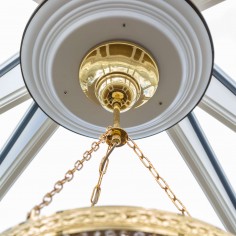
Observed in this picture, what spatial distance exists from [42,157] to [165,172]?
1523 mm

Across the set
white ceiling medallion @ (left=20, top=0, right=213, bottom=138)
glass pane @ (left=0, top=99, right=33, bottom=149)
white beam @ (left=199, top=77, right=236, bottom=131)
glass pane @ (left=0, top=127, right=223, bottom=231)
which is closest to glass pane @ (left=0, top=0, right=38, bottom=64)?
glass pane @ (left=0, top=99, right=33, bottom=149)

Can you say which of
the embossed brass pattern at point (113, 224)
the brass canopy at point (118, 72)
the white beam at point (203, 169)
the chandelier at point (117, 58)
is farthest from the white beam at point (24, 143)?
the embossed brass pattern at point (113, 224)

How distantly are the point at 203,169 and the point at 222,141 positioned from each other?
0.49m

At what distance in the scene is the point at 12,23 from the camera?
4.21 metres

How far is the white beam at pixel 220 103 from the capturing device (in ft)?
13.1

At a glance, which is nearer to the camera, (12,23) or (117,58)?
(117,58)

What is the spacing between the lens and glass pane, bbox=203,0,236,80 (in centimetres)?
391

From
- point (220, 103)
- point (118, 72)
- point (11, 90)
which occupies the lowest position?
point (118, 72)

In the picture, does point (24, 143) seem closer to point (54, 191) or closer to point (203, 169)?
point (203, 169)

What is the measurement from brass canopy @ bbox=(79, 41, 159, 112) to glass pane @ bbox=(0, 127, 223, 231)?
2.39 meters

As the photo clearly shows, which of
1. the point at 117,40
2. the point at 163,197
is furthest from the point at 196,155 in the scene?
the point at 117,40

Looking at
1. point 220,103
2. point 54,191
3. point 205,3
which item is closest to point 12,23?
Result: point 205,3

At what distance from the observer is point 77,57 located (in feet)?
8.04

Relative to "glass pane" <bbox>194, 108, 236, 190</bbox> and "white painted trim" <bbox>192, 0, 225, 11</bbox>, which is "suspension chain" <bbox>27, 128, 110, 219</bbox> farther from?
"glass pane" <bbox>194, 108, 236, 190</bbox>
